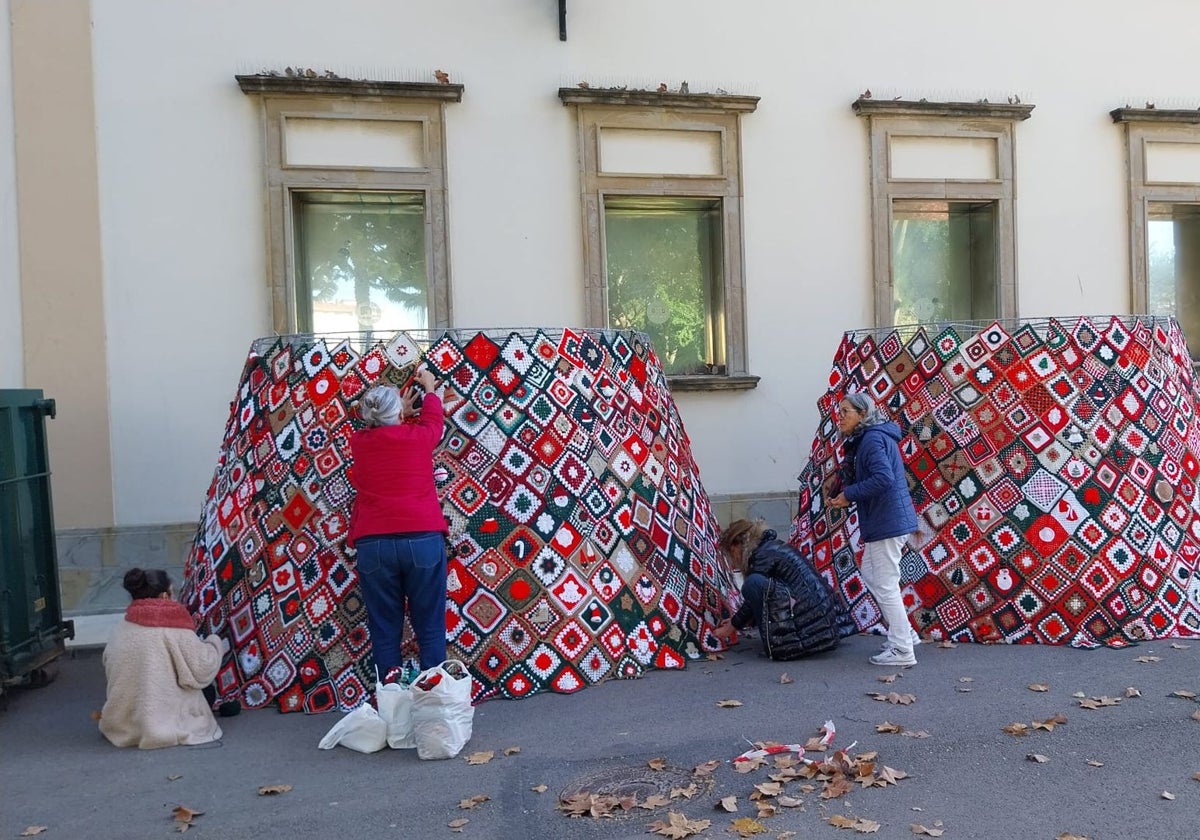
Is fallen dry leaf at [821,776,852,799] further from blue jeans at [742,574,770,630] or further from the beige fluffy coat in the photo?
the beige fluffy coat

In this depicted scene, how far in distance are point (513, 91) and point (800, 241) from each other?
126 inches

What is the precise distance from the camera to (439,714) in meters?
4.66

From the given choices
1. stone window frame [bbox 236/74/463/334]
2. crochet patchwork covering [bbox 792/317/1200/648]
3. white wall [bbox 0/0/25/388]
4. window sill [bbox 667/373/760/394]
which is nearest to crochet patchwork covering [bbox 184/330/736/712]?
crochet patchwork covering [bbox 792/317/1200/648]

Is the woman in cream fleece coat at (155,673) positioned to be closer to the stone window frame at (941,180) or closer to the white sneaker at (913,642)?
the white sneaker at (913,642)

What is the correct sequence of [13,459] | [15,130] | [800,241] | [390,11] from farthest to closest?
[800,241]
[390,11]
[15,130]
[13,459]

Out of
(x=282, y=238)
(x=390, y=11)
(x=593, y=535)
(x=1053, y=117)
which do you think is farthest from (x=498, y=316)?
(x=1053, y=117)

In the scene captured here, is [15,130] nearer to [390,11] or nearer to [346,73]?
[346,73]

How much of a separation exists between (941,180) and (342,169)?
Result: 603cm

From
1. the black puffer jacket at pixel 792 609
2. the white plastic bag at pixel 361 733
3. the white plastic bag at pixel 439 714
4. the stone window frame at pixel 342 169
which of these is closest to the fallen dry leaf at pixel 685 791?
the white plastic bag at pixel 439 714

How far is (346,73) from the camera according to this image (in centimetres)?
916

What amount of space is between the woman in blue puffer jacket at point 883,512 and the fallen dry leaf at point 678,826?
2582 mm

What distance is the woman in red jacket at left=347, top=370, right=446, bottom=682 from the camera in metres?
5.11

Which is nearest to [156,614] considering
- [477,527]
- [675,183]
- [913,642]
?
[477,527]

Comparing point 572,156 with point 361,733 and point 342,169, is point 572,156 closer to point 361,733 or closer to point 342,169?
point 342,169
